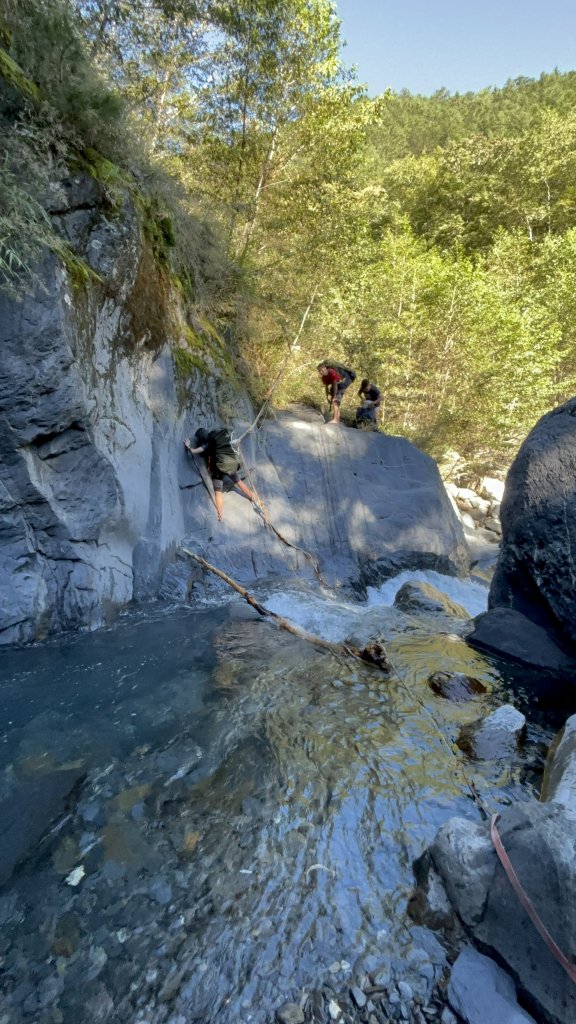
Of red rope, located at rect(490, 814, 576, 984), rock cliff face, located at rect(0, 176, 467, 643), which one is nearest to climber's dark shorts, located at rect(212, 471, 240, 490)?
rock cliff face, located at rect(0, 176, 467, 643)

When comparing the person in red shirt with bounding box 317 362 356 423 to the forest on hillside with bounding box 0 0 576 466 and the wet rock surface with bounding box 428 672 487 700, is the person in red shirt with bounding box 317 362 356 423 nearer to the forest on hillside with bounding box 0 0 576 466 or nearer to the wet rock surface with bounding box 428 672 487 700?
the forest on hillside with bounding box 0 0 576 466

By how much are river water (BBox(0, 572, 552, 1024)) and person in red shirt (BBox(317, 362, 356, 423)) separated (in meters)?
7.59

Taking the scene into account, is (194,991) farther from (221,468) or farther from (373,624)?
(221,468)

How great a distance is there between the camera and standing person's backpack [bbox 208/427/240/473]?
8.01m

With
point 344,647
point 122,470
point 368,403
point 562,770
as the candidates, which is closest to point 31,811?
point 562,770

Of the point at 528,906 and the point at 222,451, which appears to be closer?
the point at 528,906

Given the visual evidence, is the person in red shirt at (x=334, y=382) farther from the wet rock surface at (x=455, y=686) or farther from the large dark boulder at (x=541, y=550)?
the wet rock surface at (x=455, y=686)

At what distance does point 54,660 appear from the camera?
4.52 metres

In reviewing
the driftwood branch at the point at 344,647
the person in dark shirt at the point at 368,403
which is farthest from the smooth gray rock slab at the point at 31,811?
the person in dark shirt at the point at 368,403

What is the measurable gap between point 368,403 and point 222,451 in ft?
18.4

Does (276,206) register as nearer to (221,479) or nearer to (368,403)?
(368,403)

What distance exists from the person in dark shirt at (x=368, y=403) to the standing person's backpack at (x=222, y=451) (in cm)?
522

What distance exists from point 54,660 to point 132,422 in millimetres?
3284

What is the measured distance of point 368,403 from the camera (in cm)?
1240
